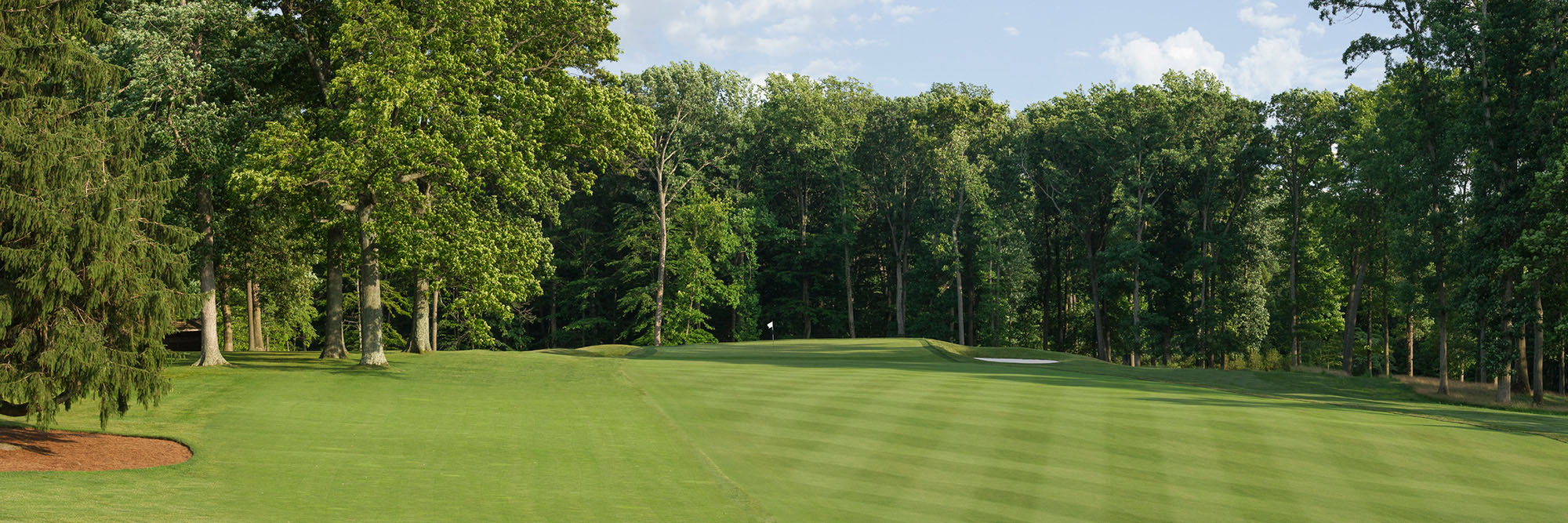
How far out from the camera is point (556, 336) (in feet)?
214

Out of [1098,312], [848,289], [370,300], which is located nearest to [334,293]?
[370,300]

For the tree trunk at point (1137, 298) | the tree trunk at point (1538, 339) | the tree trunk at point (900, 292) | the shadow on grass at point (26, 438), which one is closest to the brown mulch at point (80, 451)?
the shadow on grass at point (26, 438)

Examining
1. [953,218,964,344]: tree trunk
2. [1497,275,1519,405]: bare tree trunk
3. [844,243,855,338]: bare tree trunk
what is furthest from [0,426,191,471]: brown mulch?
[844,243,855,338]: bare tree trunk

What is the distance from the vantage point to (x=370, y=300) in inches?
1109

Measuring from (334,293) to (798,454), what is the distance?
21214 millimetres

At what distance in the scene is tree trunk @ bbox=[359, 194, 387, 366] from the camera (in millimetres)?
27797

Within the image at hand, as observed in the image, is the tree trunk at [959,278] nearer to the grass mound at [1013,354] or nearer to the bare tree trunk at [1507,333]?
the grass mound at [1013,354]

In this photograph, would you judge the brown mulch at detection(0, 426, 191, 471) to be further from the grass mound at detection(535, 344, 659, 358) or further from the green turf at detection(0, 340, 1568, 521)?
the grass mound at detection(535, 344, 659, 358)

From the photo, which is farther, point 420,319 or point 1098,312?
point 1098,312

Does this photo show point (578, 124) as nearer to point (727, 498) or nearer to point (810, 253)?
point (727, 498)

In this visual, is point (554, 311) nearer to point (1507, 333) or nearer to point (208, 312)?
point (208, 312)

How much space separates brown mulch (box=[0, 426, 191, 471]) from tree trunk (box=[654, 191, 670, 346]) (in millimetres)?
41896

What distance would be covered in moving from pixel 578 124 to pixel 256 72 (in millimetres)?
9861

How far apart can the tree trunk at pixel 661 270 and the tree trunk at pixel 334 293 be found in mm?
27467
